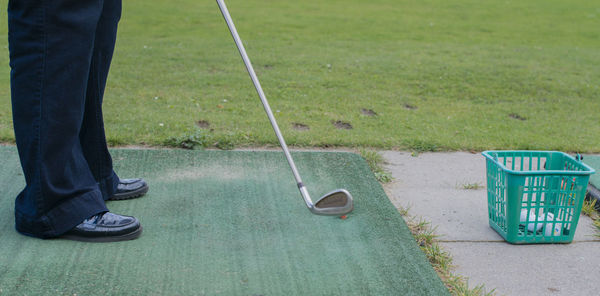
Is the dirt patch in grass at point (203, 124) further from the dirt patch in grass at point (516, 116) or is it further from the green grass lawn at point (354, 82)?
the dirt patch in grass at point (516, 116)

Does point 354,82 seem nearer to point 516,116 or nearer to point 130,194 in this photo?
point 516,116

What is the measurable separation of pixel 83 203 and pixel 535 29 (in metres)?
9.00

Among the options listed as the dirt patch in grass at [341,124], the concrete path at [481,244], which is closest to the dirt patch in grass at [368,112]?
the dirt patch in grass at [341,124]

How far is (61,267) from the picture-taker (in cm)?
205

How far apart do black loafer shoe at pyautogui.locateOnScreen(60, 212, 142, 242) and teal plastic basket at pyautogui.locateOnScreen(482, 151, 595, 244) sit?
4.95ft

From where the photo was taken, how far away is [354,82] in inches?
210

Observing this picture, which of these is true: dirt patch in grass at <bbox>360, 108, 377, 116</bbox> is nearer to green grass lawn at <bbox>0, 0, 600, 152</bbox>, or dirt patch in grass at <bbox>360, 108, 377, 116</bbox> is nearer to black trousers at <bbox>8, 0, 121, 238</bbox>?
green grass lawn at <bbox>0, 0, 600, 152</bbox>

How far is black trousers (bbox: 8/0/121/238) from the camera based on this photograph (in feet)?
6.63

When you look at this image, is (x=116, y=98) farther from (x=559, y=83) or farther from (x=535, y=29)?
(x=535, y=29)

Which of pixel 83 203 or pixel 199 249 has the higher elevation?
pixel 83 203

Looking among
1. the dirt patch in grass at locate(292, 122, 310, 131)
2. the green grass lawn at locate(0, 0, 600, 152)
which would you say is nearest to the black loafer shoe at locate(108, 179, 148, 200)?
the green grass lawn at locate(0, 0, 600, 152)

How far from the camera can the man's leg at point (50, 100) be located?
6.63 ft

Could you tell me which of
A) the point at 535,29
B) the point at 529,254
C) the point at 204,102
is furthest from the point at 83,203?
the point at 535,29

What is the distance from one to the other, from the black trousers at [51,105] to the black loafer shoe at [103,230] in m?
0.03
